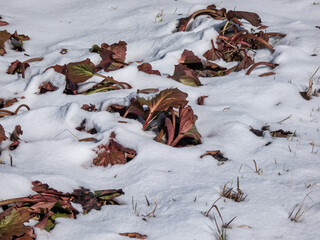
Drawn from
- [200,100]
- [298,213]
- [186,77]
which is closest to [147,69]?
[186,77]

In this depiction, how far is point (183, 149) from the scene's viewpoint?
1.95m

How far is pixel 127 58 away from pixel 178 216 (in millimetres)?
2457

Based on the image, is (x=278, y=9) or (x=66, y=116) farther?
(x=278, y=9)

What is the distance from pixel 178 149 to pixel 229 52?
177 cm

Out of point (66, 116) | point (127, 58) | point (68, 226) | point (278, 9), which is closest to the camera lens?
point (68, 226)

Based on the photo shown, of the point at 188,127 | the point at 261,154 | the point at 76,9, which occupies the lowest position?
the point at 261,154

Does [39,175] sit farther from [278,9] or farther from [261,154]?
[278,9]

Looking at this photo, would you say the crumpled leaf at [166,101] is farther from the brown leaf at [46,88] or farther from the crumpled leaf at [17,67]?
the crumpled leaf at [17,67]

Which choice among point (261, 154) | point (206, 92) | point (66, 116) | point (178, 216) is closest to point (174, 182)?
point (178, 216)

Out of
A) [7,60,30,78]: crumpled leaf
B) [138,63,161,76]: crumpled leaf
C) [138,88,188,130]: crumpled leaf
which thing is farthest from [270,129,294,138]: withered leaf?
[7,60,30,78]: crumpled leaf

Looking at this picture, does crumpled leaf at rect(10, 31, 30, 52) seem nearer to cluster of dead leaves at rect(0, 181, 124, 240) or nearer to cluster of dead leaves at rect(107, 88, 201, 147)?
cluster of dead leaves at rect(107, 88, 201, 147)

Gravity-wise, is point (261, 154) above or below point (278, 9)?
below

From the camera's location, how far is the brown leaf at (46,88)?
290 centimetres

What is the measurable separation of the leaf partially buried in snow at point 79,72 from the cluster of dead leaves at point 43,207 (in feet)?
3.87
